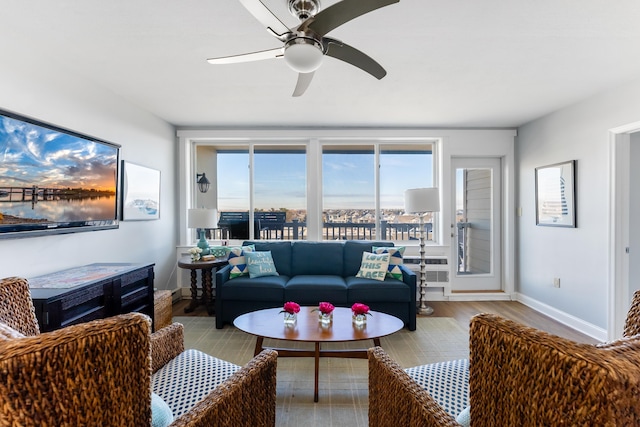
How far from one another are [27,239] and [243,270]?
188cm

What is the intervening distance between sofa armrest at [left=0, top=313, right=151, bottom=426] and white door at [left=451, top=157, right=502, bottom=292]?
14.6 feet

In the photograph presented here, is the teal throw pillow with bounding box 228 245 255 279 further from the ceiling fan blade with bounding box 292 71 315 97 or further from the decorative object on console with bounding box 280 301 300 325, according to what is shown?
the ceiling fan blade with bounding box 292 71 315 97

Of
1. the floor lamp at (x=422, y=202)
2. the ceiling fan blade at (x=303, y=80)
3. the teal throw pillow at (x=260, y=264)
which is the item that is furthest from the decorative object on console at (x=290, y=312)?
the floor lamp at (x=422, y=202)

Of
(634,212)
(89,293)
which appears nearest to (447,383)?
(89,293)

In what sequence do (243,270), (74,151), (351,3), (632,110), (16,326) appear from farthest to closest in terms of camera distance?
(243,270)
(632,110)
(74,151)
(351,3)
(16,326)

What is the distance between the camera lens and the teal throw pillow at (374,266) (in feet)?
11.5

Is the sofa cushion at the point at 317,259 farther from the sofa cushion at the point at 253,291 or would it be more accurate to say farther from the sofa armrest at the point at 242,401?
the sofa armrest at the point at 242,401

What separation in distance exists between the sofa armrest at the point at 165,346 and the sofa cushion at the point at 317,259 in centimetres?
223

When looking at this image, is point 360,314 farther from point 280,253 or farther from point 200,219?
point 200,219

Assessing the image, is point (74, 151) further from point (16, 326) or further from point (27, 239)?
point (16, 326)

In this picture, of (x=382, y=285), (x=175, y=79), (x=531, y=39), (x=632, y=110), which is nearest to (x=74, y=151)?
(x=175, y=79)

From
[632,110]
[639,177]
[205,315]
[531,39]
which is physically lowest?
[205,315]

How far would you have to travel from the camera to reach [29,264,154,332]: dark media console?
1.86 metres

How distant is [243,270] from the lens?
3602 millimetres
